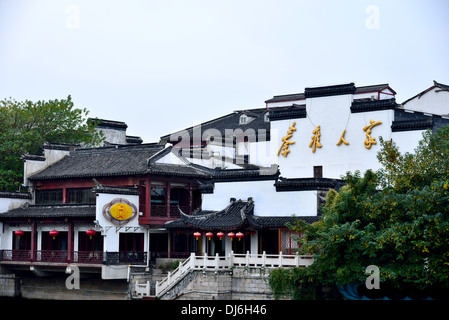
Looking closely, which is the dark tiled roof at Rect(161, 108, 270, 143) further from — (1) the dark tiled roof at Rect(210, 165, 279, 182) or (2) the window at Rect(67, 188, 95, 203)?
(1) the dark tiled roof at Rect(210, 165, 279, 182)

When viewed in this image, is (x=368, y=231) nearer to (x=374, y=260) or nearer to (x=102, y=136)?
(x=374, y=260)

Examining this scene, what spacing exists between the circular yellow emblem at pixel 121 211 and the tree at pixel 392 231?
10.2 metres

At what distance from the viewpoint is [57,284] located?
4391cm

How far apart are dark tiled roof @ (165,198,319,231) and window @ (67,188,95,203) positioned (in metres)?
6.70

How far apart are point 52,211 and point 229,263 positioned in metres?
12.8

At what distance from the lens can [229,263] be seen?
34.9 meters

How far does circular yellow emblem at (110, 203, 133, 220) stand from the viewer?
39.2m

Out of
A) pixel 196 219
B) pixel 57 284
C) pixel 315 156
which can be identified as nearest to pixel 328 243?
pixel 196 219

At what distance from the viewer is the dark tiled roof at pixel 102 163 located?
42.6 metres

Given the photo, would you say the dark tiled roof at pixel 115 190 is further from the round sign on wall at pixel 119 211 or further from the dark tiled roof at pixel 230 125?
the dark tiled roof at pixel 230 125

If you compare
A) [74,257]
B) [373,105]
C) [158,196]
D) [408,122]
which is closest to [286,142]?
[373,105]

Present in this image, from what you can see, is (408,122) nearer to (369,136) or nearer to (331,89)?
(369,136)

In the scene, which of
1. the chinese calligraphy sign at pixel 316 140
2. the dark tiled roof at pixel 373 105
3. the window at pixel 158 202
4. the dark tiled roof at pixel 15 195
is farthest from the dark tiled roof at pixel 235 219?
the dark tiled roof at pixel 15 195
